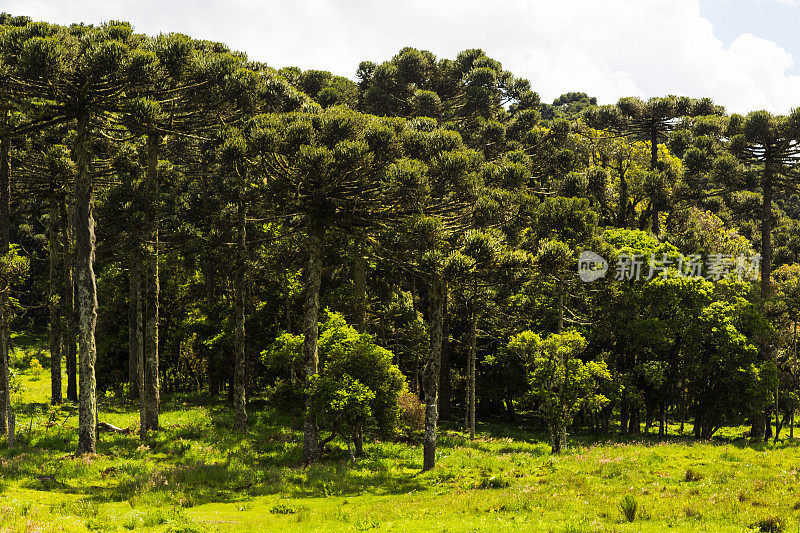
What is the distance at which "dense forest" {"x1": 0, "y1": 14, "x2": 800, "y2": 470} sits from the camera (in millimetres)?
24156

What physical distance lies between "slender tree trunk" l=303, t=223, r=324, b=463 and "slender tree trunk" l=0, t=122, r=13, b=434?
12.2 metres

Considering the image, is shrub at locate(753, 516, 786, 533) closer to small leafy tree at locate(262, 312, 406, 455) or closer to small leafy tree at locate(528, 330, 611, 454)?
small leafy tree at locate(262, 312, 406, 455)

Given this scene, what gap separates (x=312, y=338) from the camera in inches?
1035

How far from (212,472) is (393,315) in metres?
16.6

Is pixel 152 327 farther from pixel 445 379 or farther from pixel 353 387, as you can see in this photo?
pixel 445 379

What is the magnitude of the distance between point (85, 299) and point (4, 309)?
322cm

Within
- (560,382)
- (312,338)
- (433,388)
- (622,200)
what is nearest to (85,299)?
(312,338)

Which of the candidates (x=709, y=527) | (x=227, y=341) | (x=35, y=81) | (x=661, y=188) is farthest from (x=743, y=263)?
(x=35, y=81)

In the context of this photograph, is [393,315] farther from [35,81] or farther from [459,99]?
[459,99]

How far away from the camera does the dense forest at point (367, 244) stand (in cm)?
2416

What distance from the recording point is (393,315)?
117 feet

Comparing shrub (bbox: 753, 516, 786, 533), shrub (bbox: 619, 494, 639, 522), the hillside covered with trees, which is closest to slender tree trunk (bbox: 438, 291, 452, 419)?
the hillside covered with trees

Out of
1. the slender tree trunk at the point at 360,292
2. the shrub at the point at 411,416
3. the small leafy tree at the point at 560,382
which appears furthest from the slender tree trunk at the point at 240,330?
the small leafy tree at the point at 560,382

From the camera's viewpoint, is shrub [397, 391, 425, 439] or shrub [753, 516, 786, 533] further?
shrub [397, 391, 425, 439]
